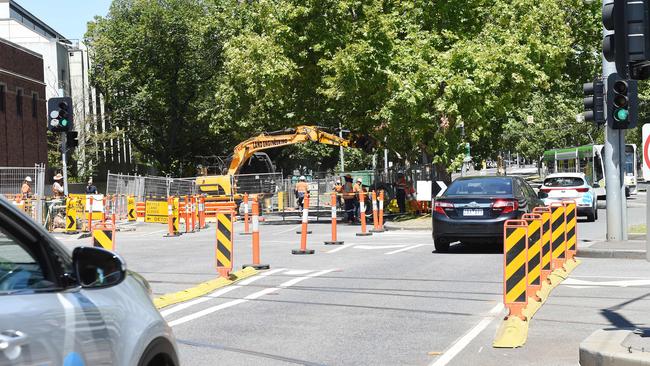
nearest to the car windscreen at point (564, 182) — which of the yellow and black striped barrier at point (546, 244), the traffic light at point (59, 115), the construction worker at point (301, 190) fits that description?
the construction worker at point (301, 190)

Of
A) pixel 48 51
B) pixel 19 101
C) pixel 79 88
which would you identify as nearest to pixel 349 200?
pixel 19 101

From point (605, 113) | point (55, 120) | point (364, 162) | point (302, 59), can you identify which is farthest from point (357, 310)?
point (364, 162)

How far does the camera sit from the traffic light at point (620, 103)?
1755cm

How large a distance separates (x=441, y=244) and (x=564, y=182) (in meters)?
13.6

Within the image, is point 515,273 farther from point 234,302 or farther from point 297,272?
point 297,272

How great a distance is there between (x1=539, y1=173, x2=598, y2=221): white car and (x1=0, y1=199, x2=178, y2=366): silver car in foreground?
88.6 ft

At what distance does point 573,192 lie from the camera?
3036 cm

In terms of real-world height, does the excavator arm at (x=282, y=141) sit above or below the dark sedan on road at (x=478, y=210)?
above

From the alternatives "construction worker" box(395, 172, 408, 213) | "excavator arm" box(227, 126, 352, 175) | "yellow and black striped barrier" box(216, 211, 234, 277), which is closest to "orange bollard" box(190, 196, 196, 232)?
"excavator arm" box(227, 126, 352, 175)

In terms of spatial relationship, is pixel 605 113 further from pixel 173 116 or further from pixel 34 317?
pixel 173 116

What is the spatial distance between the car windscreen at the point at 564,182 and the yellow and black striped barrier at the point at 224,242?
19.1m

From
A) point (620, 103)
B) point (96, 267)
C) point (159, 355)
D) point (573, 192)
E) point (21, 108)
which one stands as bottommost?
point (159, 355)

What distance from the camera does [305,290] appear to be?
13.0 metres

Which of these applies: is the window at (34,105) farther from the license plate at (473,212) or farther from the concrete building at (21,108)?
the license plate at (473,212)
